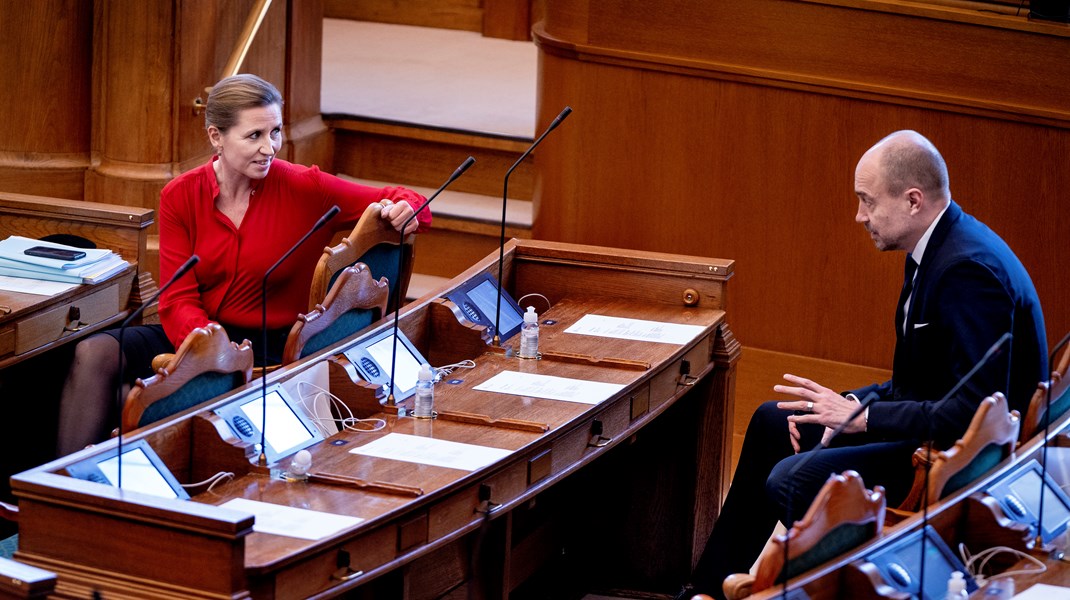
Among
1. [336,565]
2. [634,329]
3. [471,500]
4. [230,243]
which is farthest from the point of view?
[634,329]

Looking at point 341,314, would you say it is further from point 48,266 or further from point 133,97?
point 133,97

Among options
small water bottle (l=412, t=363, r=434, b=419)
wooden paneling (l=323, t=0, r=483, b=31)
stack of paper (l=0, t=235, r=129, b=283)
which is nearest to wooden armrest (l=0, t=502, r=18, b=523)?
small water bottle (l=412, t=363, r=434, b=419)

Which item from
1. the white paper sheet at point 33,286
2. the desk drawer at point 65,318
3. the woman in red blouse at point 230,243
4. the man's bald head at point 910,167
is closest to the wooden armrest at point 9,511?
the woman in red blouse at point 230,243

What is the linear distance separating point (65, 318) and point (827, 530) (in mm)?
2348

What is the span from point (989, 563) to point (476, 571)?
1.14 m

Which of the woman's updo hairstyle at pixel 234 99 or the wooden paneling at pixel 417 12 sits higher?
the wooden paneling at pixel 417 12

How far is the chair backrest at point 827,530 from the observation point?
2408mm

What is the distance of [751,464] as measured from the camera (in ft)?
12.5

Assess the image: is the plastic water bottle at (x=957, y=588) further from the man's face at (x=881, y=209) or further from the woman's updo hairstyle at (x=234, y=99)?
the woman's updo hairstyle at (x=234, y=99)

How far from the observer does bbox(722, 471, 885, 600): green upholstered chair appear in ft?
7.91

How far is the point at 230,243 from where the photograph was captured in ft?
12.7

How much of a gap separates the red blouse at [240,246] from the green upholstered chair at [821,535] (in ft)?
5.89

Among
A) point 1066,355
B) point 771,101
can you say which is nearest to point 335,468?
point 1066,355

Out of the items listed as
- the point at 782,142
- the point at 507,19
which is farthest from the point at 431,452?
the point at 507,19
